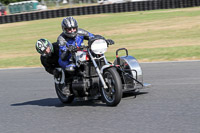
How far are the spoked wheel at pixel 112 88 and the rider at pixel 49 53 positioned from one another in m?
1.10

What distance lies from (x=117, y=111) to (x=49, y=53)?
165 centimetres

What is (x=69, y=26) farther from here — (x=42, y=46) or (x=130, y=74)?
(x=130, y=74)

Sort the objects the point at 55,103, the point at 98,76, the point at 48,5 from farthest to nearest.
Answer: the point at 48,5 < the point at 55,103 < the point at 98,76

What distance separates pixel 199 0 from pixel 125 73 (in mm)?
23036

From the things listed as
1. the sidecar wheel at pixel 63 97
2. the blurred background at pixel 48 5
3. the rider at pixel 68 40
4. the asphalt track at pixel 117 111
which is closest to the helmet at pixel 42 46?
the rider at pixel 68 40

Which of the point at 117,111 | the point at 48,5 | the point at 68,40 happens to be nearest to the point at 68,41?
the point at 68,40

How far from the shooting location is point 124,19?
82.5 ft

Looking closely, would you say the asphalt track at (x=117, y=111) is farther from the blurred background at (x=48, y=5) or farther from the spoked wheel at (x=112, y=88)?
the blurred background at (x=48, y=5)

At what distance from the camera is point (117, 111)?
5.54m

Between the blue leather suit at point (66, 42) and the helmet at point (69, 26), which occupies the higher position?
the helmet at point (69, 26)

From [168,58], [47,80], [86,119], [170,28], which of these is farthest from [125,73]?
[170,28]

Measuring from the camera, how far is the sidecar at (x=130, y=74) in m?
6.15

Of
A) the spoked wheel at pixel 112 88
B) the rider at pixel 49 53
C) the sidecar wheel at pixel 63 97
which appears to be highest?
the rider at pixel 49 53

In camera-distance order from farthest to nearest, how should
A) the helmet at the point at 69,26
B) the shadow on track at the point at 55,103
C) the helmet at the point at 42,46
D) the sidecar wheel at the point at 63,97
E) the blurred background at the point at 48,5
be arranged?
the blurred background at the point at 48,5 → the sidecar wheel at the point at 63,97 → the shadow on track at the point at 55,103 → the helmet at the point at 42,46 → the helmet at the point at 69,26
